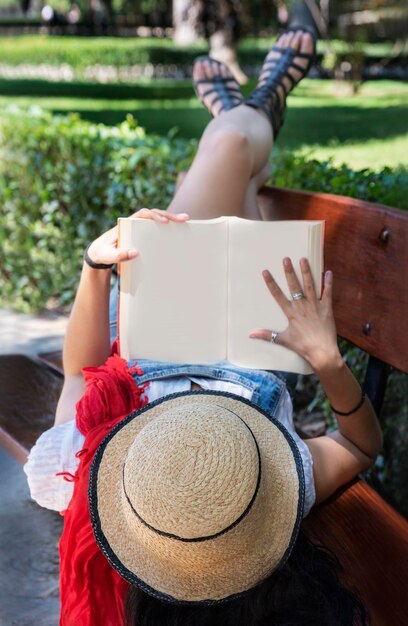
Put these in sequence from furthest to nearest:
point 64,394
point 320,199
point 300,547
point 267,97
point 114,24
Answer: point 114,24
point 267,97
point 320,199
point 64,394
point 300,547

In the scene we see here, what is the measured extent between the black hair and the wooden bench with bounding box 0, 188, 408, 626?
17 cm

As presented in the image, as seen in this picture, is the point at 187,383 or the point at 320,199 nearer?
the point at 187,383

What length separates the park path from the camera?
97.1 inches

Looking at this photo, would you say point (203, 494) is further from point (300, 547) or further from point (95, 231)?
point (95, 231)

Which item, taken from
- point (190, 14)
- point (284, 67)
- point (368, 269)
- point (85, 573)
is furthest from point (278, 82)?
point (190, 14)

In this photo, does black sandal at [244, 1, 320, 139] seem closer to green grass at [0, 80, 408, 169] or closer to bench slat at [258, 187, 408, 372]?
bench slat at [258, 187, 408, 372]

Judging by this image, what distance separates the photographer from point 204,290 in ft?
6.56

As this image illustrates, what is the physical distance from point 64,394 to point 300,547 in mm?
761

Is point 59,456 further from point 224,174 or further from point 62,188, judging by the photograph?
point 62,188

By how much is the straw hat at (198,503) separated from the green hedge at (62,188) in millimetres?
2598

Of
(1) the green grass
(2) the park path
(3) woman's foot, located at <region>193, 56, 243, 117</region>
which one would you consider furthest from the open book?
(1) the green grass

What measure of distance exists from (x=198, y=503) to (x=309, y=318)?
58 cm

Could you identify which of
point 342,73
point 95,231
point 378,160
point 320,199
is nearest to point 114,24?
point 342,73

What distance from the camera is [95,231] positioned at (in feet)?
15.2
